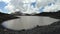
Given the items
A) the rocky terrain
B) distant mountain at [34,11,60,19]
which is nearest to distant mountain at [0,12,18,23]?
the rocky terrain

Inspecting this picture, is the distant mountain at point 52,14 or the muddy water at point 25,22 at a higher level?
the distant mountain at point 52,14

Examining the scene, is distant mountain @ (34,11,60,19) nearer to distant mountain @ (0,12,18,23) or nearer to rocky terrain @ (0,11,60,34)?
rocky terrain @ (0,11,60,34)

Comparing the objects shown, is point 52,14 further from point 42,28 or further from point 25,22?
point 25,22

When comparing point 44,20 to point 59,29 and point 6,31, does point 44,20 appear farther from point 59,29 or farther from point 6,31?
point 6,31

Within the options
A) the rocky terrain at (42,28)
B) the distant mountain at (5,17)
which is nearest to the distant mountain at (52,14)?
the rocky terrain at (42,28)

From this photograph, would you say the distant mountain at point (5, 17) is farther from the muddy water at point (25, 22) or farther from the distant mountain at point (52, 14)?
the distant mountain at point (52, 14)

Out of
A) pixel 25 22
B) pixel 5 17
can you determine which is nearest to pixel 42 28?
pixel 25 22

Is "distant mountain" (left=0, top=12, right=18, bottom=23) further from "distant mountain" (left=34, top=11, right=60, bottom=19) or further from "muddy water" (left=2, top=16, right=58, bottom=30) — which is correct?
"distant mountain" (left=34, top=11, right=60, bottom=19)

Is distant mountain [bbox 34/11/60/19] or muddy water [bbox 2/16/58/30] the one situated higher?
distant mountain [bbox 34/11/60/19]

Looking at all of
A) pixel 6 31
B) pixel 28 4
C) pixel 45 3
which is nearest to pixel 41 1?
pixel 45 3

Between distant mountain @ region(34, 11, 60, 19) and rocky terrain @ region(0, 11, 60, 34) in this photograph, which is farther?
distant mountain @ region(34, 11, 60, 19)

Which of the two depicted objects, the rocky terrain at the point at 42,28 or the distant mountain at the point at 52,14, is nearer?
the rocky terrain at the point at 42,28
